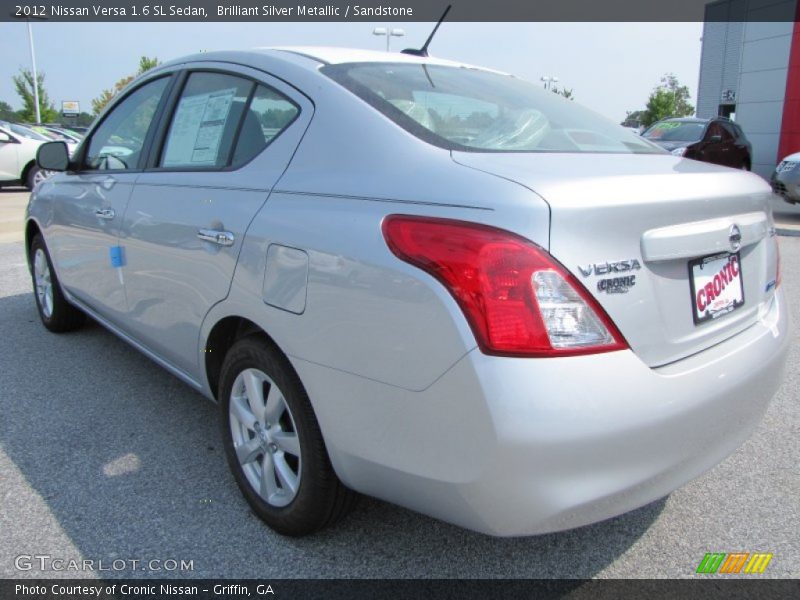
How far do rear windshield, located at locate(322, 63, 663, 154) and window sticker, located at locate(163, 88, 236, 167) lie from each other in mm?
586

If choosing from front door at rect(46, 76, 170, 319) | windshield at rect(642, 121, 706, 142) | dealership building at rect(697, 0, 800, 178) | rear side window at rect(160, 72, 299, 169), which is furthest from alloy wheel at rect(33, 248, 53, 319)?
dealership building at rect(697, 0, 800, 178)

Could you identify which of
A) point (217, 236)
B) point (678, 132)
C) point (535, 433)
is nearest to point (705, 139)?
point (678, 132)

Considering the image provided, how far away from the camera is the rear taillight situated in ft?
5.00

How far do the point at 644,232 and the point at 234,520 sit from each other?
66.7 inches

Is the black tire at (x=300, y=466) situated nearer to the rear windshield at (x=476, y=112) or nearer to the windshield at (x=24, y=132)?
the rear windshield at (x=476, y=112)

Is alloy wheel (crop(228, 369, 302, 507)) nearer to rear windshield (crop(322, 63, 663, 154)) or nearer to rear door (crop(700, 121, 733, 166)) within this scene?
rear windshield (crop(322, 63, 663, 154))

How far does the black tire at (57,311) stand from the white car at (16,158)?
10762 mm

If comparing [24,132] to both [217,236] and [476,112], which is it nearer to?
[217,236]

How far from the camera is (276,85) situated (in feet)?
7.64

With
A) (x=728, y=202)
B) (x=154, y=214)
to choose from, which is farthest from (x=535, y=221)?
(x=154, y=214)

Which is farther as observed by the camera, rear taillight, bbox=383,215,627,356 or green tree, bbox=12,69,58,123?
green tree, bbox=12,69,58,123

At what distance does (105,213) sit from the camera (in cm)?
318

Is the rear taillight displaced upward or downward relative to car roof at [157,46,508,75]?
downward

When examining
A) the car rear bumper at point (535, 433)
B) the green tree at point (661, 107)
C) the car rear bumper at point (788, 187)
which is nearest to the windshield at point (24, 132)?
the car rear bumper at point (788, 187)
